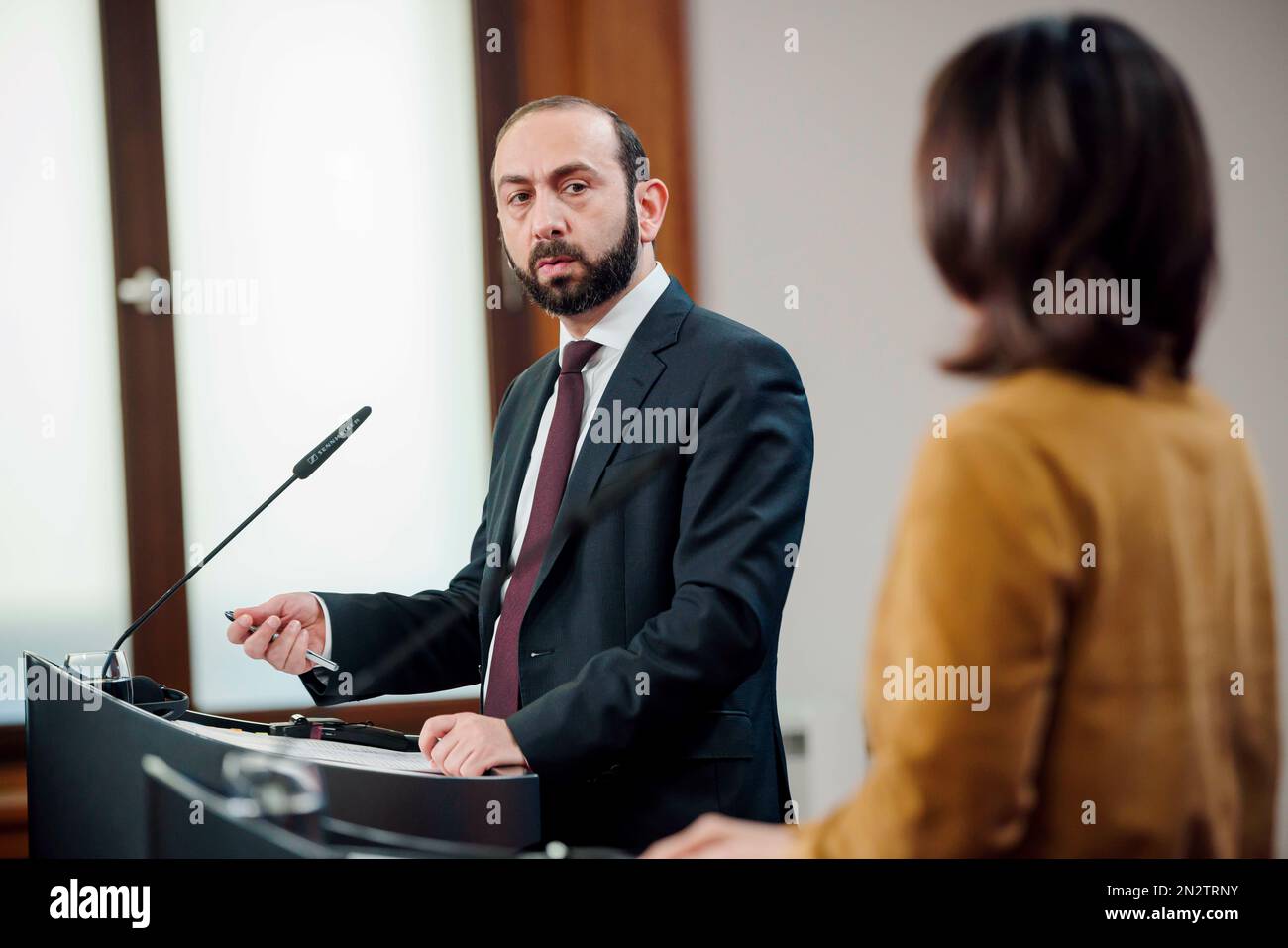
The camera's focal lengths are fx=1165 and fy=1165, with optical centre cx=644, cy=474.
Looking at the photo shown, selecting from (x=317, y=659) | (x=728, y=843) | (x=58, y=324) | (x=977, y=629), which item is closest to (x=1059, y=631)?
(x=977, y=629)

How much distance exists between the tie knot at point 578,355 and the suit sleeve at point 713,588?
21cm

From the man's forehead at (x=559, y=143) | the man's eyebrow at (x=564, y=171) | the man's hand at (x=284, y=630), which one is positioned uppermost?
the man's forehead at (x=559, y=143)

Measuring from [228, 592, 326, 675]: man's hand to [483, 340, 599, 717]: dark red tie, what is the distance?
0.25m

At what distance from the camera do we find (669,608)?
4.68 feet

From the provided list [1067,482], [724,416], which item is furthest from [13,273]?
[1067,482]

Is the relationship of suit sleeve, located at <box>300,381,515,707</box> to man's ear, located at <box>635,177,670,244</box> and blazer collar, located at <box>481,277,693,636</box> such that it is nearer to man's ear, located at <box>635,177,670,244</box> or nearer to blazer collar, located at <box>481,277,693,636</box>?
blazer collar, located at <box>481,277,693,636</box>

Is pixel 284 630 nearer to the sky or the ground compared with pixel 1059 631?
nearer to the ground

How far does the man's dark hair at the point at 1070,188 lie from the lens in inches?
35.6

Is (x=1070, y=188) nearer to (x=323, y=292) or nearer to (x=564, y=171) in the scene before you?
(x=564, y=171)

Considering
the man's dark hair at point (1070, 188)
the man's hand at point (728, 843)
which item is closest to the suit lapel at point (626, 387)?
the man's hand at point (728, 843)

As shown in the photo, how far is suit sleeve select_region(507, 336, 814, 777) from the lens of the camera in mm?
1321

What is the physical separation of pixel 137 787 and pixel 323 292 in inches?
61.8

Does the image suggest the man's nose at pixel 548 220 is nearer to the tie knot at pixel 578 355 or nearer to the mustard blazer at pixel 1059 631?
the tie knot at pixel 578 355
